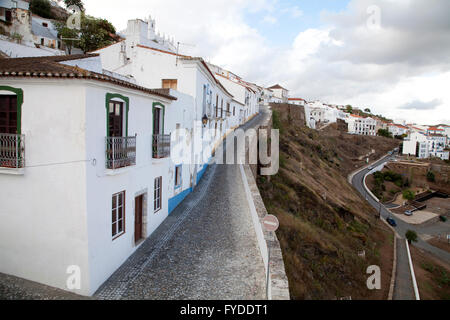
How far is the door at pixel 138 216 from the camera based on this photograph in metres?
9.24

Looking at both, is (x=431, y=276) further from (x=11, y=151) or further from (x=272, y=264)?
(x=11, y=151)

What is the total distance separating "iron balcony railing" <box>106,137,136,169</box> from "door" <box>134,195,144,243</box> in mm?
1732

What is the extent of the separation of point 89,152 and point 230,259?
5057 mm

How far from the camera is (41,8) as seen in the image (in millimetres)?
47438

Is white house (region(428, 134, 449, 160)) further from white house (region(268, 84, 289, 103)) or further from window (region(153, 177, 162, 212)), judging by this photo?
window (region(153, 177, 162, 212))

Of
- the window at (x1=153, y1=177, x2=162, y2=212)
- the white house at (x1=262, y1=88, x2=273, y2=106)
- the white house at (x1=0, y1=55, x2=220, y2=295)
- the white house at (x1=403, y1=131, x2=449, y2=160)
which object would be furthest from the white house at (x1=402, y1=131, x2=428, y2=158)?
the white house at (x1=0, y1=55, x2=220, y2=295)

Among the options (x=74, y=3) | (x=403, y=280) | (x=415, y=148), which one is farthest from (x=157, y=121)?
(x=415, y=148)

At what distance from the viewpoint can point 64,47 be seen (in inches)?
1298

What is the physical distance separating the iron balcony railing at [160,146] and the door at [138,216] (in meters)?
1.51

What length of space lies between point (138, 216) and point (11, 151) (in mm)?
4098

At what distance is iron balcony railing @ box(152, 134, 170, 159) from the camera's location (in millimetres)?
9758

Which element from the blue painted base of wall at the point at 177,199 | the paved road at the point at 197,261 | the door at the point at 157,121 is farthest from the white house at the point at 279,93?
the door at the point at 157,121

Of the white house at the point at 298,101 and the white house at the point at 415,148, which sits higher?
the white house at the point at 298,101

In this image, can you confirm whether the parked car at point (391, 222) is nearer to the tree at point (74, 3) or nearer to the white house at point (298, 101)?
the white house at point (298, 101)
